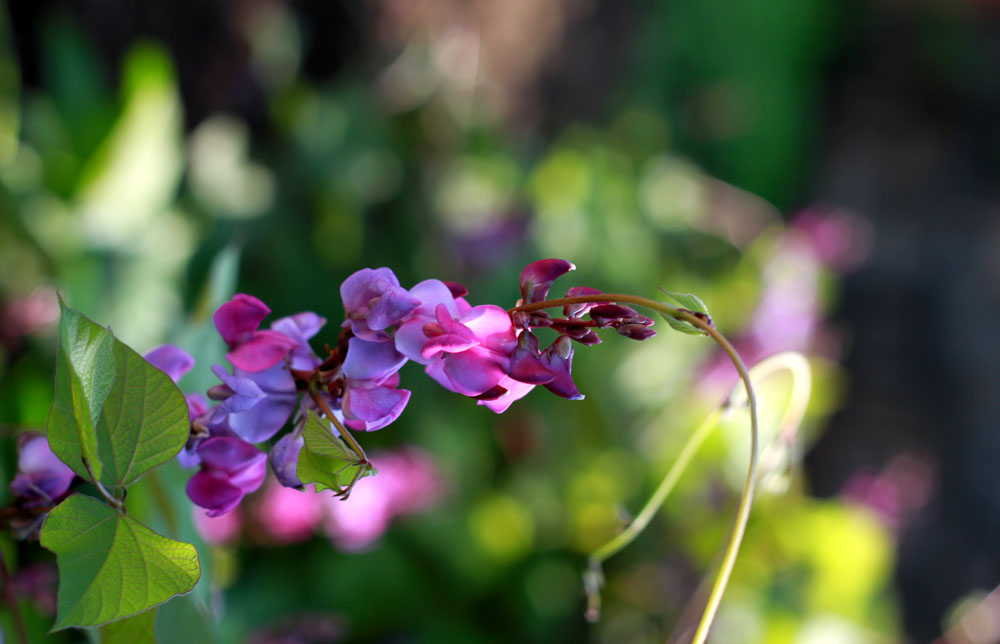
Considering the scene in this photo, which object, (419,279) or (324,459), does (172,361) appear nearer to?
(324,459)

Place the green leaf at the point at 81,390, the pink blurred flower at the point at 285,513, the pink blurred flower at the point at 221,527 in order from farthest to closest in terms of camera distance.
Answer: the pink blurred flower at the point at 285,513 < the pink blurred flower at the point at 221,527 < the green leaf at the point at 81,390

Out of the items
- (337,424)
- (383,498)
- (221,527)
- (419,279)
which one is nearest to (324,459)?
(337,424)

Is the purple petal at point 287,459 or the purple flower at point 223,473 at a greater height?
the purple petal at point 287,459

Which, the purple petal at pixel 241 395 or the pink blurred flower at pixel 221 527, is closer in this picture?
the purple petal at pixel 241 395

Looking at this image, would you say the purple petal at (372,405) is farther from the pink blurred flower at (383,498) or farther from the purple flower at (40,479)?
the pink blurred flower at (383,498)

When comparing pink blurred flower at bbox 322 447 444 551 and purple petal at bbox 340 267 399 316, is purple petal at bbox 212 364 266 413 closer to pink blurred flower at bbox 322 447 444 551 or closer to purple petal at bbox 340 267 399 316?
purple petal at bbox 340 267 399 316

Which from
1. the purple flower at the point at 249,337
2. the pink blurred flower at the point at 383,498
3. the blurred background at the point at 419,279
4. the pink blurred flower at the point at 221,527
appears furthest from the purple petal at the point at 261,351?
the pink blurred flower at the point at 383,498
